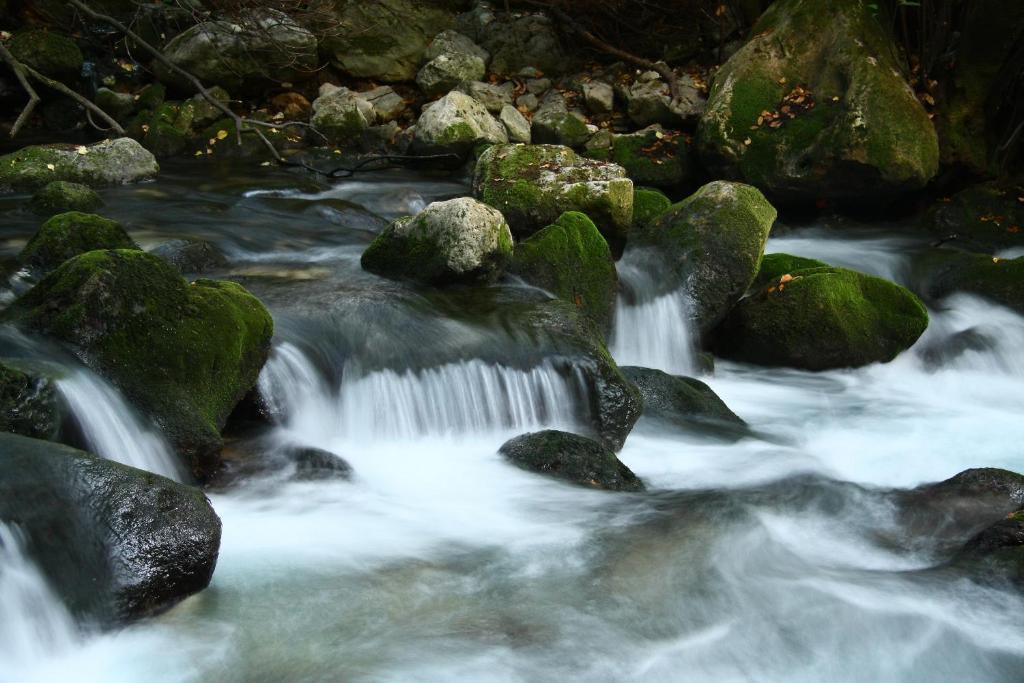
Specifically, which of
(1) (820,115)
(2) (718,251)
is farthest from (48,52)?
(2) (718,251)

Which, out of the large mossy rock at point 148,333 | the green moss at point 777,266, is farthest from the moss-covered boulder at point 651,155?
the large mossy rock at point 148,333

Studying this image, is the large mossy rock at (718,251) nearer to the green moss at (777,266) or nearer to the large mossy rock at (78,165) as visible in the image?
the green moss at (777,266)

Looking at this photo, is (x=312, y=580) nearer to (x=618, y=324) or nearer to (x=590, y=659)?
(x=590, y=659)

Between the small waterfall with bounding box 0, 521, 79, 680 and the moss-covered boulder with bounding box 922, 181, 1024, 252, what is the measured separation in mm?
9912

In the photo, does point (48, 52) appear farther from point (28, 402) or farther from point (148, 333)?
point (28, 402)

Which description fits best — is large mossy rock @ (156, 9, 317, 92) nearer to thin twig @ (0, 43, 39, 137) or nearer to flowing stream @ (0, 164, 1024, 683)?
flowing stream @ (0, 164, 1024, 683)

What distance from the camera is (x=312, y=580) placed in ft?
13.4

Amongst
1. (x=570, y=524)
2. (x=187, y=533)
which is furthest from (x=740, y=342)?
(x=187, y=533)

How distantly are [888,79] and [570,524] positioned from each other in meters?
8.00

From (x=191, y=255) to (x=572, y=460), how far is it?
4.00 metres

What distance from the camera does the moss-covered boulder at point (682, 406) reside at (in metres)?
6.49

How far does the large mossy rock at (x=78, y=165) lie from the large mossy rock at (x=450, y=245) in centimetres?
459

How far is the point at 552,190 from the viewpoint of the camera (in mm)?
8039

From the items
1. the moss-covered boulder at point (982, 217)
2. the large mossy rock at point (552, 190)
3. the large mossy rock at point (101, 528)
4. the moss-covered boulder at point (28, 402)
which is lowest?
the large mossy rock at point (101, 528)
